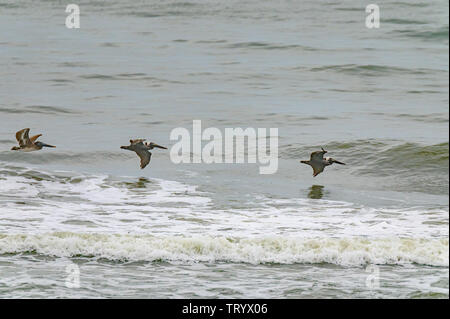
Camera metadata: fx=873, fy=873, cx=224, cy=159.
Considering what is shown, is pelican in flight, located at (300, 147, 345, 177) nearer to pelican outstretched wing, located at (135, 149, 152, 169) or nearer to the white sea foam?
pelican outstretched wing, located at (135, 149, 152, 169)

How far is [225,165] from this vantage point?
12.5m

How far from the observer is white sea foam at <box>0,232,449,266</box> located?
8094mm

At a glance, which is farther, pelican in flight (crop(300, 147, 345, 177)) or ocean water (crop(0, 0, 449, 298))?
pelican in flight (crop(300, 147, 345, 177))

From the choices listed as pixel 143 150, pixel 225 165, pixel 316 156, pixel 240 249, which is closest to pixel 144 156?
pixel 143 150

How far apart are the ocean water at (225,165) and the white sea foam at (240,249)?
0.02m

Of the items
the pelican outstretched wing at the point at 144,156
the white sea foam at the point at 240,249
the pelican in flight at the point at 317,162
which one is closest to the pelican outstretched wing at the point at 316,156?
the pelican in flight at the point at 317,162

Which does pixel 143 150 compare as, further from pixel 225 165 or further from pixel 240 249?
pixel 240 249

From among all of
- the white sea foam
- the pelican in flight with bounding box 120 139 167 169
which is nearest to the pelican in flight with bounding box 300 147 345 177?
the pelican in flight with bounding box 120 139 167 169

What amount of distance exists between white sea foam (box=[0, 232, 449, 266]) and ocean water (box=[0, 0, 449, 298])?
0.07 ft

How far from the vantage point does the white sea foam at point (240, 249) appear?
8.09 metres

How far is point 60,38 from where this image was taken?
74.9 feet
